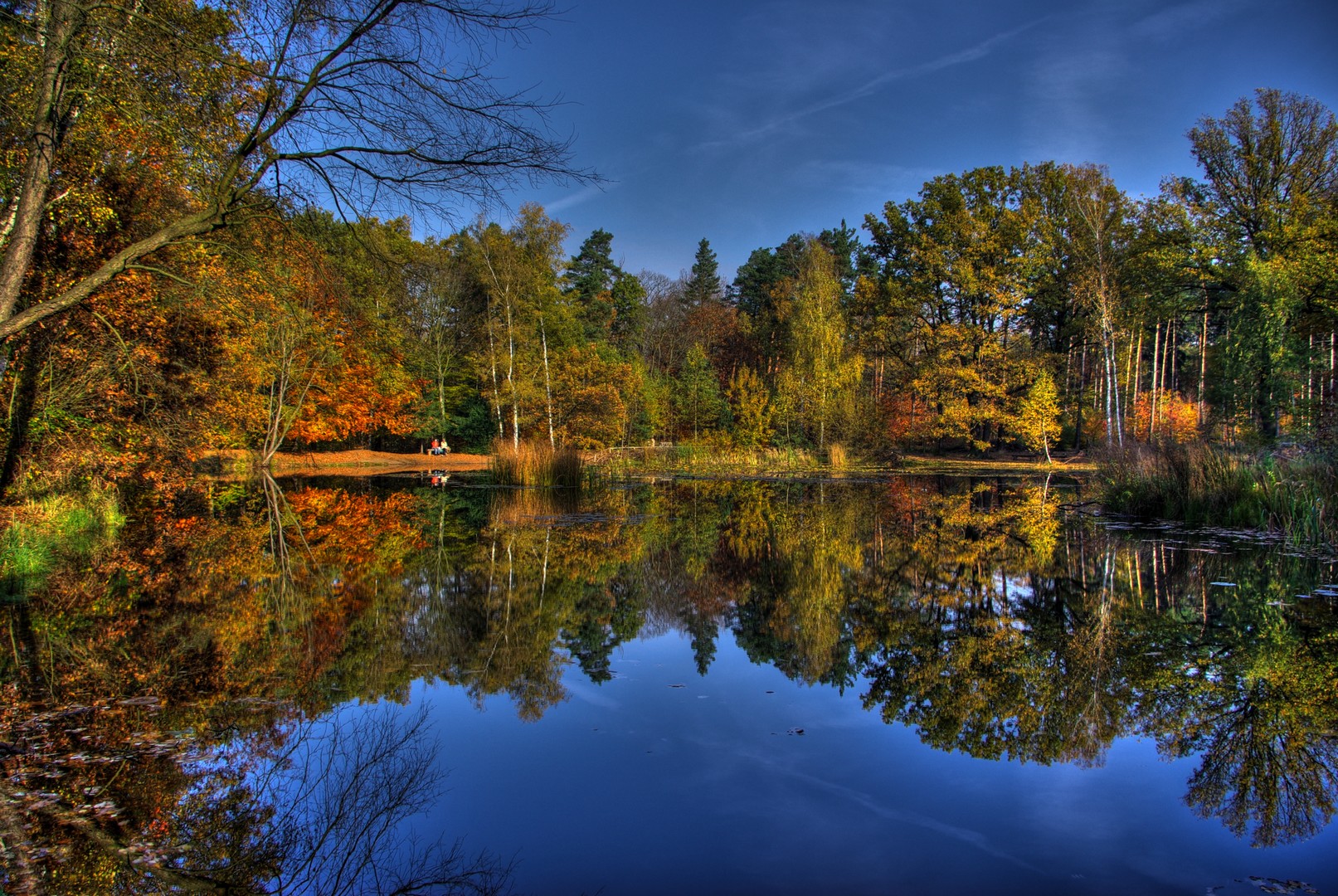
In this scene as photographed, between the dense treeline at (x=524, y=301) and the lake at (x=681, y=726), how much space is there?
2.84 metres

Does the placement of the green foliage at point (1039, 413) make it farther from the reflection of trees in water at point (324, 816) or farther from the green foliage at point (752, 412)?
the reflection of trees in water at point (324, 816)

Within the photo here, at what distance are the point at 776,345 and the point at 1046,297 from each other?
15.1m

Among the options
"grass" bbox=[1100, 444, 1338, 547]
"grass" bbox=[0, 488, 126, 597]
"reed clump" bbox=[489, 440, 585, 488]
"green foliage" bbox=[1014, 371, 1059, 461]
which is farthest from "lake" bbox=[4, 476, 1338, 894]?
"green foliage" bbox=[1014, 371, 1059, 461]

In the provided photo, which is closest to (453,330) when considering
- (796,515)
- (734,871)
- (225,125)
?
(796,515)

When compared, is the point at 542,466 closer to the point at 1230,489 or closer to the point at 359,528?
the point at 359,528

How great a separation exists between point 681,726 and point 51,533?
7617 millimetres

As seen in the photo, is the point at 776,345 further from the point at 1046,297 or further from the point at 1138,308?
the point at 1138,308

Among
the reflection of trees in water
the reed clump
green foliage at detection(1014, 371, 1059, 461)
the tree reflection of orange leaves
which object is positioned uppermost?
green foliage at detection(1014, 371, 1059, 461)

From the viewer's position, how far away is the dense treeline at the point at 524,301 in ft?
17.9

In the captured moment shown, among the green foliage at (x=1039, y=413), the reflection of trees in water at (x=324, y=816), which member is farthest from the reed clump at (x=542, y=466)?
the green foliage at (x=1039, y=413)

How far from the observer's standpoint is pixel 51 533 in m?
7.38

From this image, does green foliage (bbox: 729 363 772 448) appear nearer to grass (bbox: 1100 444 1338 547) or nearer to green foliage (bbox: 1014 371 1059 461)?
green foliage (bbox: 1014 371 1059 461)

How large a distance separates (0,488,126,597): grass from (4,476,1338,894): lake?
492mm

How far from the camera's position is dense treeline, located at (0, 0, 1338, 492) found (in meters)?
5.47
